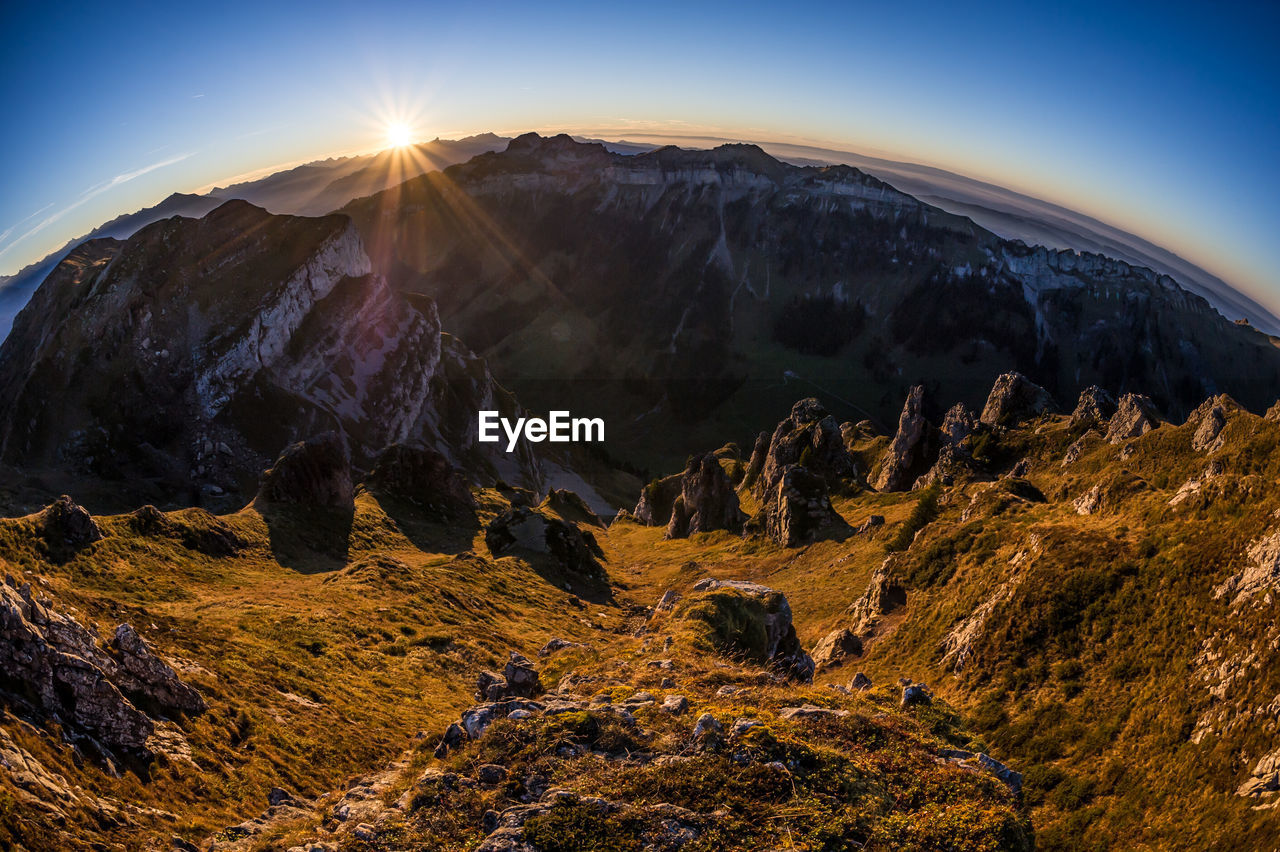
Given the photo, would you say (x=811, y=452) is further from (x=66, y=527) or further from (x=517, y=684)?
(x=66, y=527)

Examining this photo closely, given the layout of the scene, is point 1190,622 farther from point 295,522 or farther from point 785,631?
point 295,522

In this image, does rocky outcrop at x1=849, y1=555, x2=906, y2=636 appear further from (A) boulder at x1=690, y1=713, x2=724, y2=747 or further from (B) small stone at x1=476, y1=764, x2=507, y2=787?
(B) small stone at x1=476, y1=764, x2=507, y2=787

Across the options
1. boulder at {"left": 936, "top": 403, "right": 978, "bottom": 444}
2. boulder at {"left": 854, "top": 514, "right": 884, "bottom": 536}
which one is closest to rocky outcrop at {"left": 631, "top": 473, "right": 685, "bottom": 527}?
boulder at {"left": 936, "top": 403, "right": 978, "bottom": 444}

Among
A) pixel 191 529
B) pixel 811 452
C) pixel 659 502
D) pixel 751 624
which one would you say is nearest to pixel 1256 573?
pixel 751 624

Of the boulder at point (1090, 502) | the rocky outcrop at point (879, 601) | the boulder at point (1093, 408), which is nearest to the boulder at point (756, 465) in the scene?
the boulder at point (1093, 408)

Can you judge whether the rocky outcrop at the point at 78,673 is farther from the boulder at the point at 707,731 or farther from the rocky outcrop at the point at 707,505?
the rocky outcrop at the point at 707,505

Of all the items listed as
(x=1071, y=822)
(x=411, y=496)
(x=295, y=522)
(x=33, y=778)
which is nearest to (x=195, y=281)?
(x=411, y=496)
